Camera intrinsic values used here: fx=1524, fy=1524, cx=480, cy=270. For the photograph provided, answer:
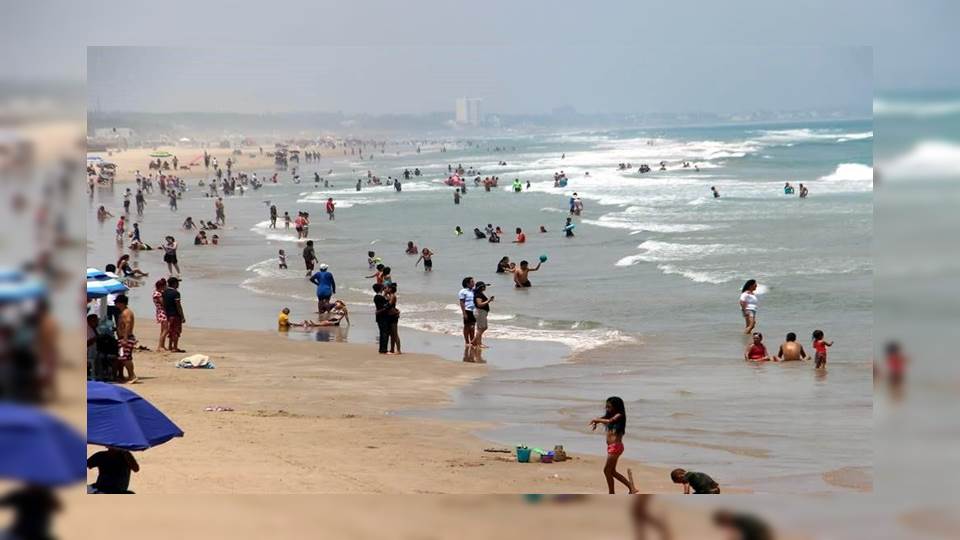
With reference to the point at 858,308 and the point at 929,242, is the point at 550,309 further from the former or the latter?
the point at 929,242

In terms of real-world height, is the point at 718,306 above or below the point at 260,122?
below

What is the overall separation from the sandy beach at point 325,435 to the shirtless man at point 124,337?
241mm

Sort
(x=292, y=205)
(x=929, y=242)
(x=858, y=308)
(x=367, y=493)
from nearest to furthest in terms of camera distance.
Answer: (x=367, y=493), (x=858, y=308), (x=929, y=242), (x=292, y=205)

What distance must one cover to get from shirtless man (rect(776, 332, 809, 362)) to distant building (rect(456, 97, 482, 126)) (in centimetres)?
370

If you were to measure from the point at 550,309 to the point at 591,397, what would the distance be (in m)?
5.88

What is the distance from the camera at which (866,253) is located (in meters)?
23.7

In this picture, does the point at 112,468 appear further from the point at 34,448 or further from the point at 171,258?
the point at 171,258

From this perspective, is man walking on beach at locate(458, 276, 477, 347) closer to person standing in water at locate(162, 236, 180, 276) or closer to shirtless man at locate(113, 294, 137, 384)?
shirtless man at locate(113, 294, 137, 384)

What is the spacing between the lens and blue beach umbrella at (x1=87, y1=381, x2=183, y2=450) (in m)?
7.37

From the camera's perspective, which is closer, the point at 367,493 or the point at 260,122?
the point at 367,493

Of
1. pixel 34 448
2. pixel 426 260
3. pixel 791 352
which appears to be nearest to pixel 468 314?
pixel 791 352

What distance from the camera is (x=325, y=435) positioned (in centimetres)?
1070

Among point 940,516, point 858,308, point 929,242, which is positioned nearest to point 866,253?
point 929,242

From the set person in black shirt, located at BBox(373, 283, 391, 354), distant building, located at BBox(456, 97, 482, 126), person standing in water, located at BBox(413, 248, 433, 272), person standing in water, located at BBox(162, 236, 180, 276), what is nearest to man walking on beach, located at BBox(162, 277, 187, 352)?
person in black shirt, located at BBox(373, 283, 391, 354)
